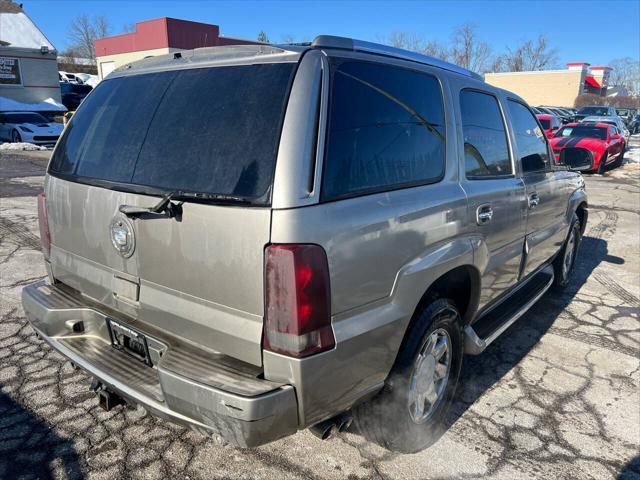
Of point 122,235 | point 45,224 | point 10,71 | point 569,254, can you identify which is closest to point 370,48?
point 122,235

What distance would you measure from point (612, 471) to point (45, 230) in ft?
11.2

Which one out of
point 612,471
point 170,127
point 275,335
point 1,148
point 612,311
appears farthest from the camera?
point 1,148

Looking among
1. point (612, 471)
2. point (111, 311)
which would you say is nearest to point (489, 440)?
point (612, 471)

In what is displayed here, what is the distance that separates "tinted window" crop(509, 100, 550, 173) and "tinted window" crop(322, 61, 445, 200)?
1.24 meters

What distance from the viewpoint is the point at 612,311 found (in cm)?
488

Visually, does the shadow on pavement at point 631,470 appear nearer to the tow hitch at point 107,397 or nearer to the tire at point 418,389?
the tire at point 418,389

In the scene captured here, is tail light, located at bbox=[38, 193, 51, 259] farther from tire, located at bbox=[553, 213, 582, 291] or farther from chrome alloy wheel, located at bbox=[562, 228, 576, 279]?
chrome alloy wheel, located at bbox=[562, 228, 576, 279]

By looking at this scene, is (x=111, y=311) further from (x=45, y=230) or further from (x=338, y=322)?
(x=338, y=322)

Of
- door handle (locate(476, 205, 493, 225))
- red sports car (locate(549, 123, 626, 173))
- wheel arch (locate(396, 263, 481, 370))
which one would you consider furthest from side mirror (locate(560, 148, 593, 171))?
red sports car (locate(549, 123, 626, 173))

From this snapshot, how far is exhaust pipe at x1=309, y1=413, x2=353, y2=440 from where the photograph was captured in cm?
214

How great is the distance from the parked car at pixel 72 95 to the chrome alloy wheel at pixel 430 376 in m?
34.3

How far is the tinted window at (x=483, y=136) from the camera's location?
2.99m

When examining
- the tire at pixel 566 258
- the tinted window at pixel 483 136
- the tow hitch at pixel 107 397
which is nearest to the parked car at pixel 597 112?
the tire at pixel 566 258

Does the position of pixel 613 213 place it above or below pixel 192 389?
below
